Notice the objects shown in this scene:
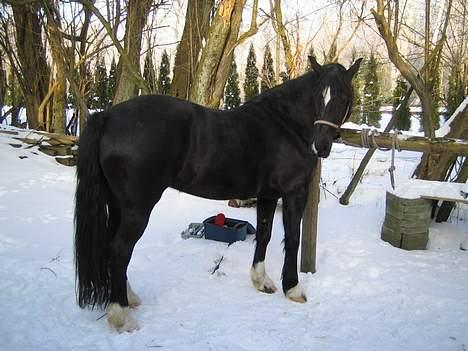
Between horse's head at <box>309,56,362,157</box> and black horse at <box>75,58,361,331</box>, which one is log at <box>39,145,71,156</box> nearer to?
black horse at <box>75,58,361,331</box>

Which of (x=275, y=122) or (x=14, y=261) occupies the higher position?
(x=275, y=122)

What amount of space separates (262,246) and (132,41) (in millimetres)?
6098

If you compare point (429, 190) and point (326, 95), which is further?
point (429, 190)

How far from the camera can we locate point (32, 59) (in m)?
11.0

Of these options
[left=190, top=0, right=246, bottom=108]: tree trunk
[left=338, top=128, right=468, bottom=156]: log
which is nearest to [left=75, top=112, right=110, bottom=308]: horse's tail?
[left=338, top=128, right=468, bottom=156]: log

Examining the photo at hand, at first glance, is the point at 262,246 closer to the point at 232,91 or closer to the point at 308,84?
the point at 308,84

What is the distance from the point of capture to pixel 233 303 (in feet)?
10.0

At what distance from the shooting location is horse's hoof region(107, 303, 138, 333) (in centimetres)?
258

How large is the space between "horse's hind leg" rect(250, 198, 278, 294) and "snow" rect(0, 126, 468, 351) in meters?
0.10

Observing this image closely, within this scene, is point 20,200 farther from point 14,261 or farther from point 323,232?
point 323,232

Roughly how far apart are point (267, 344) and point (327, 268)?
4.80 ft

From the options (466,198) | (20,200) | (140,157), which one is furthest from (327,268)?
(20,200)

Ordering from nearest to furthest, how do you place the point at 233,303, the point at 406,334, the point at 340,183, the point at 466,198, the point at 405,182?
1. the point at 406,334
2. the point at 233,303
3. the point at 466,198
4. the point at 405,182
5. the point at 340,183

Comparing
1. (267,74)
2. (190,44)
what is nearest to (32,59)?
(190,44)
